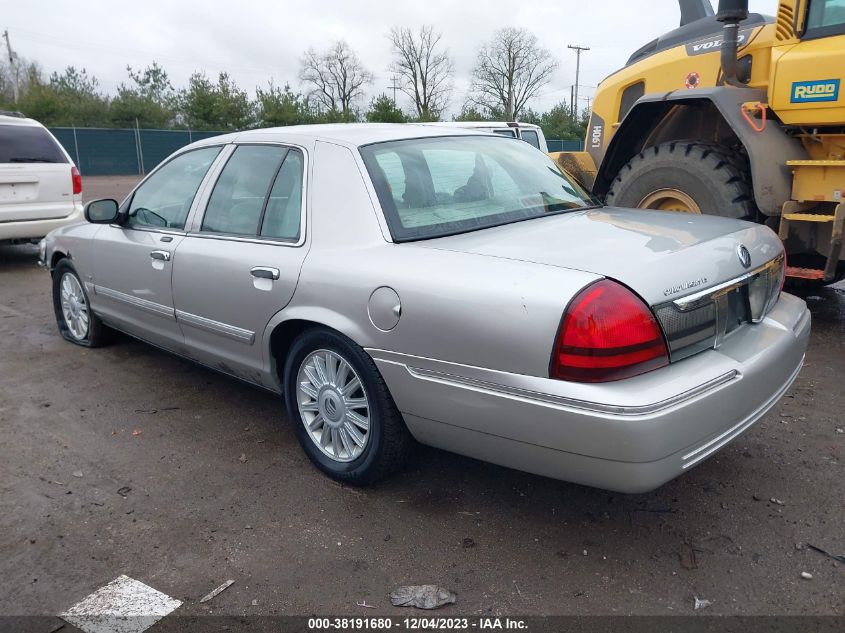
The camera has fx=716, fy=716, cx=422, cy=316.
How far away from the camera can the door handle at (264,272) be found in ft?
10.8

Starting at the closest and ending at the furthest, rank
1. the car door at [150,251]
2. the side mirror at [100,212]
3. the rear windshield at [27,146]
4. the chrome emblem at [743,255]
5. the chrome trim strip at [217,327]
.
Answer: the chrome emblem at [743,255] < the chrome trim strip at [217,327] < the car door at [150,251] < the side mirror at [100,212] < the rear windshield at [27,146]

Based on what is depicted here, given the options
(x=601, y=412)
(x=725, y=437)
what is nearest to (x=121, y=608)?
(x=601, y=412)

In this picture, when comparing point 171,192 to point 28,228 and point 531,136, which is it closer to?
point 28,228

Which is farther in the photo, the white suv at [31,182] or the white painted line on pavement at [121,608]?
the white suv at [31,182]

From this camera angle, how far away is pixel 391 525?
2.93m

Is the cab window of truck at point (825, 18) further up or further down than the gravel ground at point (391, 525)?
further up

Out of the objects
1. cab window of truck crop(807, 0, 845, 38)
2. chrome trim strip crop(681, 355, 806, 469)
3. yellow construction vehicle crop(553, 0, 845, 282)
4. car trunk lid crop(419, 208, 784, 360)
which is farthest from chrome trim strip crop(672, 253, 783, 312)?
cab window of truck crop(807, 0, 845, 38)

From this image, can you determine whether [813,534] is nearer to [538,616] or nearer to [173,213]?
[538,616]

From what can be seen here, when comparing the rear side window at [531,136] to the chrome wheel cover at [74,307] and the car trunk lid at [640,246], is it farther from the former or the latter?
the car trunk lid at [640,246]

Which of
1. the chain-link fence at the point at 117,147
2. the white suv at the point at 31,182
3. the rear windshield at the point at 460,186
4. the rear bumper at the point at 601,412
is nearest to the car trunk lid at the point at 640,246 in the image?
the rear windshield at the point at 460,186

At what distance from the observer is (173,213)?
13.8ft

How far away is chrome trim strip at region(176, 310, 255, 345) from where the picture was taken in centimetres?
352

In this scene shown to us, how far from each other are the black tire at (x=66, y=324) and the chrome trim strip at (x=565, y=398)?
3.46 meters

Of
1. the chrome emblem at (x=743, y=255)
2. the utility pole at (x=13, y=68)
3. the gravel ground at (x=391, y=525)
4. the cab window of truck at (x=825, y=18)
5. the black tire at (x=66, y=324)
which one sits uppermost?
the utility pole at (x=13, y=68)
